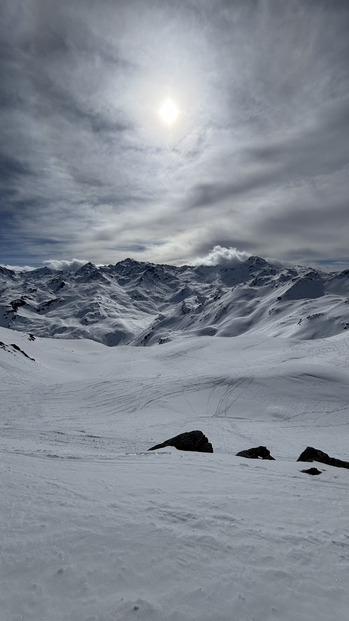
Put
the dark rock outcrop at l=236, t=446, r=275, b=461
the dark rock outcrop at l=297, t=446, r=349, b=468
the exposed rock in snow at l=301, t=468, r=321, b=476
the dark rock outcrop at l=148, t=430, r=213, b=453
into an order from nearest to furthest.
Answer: the exposed rock in snow at l=301, t=468, r=321, b=476 < the dark rock outcrop at l=297, t=446, r=349, b=468 < the dark rock outcrop at l=236, t=446, r=275, b=461 < the dark rock outcrop at l=148, t=430, r=213, b=453

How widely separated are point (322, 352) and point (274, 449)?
3147cm

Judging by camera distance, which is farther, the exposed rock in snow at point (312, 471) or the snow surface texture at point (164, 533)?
the exposed rock in snow at point (312, 471)

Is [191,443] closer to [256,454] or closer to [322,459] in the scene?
[256,454]

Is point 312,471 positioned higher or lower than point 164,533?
lower

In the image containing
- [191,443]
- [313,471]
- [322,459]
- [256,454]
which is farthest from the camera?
[191,443]

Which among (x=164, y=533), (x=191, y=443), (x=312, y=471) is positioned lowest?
(x=191, y=443)

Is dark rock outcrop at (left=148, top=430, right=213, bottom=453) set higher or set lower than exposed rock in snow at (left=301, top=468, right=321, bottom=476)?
lower

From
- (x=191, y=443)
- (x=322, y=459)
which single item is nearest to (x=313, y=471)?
(x=322, y=459)

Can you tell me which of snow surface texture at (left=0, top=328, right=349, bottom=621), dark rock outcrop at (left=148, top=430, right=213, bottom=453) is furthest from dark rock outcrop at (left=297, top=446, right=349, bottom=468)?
dark rock outcrop at (left=148, top=430, right=213, bottom=453)

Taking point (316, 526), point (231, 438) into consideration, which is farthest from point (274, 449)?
point (316, 526)

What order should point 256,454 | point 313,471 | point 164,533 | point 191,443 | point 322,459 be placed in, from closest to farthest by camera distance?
1. point 164,533
2. point 313,471
3. point 322,459
4. point 256,454
5. point 191,443

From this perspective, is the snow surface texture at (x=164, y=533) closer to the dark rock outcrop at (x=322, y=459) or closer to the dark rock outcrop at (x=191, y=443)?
the dark rock outcrop at (x=191, y=443)

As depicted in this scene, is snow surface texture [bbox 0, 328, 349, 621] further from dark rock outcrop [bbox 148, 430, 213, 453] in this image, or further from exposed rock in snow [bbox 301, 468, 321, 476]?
dark rock outcrop [bbox 148, 430, 213, 453]

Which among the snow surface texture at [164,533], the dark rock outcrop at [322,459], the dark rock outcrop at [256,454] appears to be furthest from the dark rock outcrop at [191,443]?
the dark rock outcrop at [322,459]
